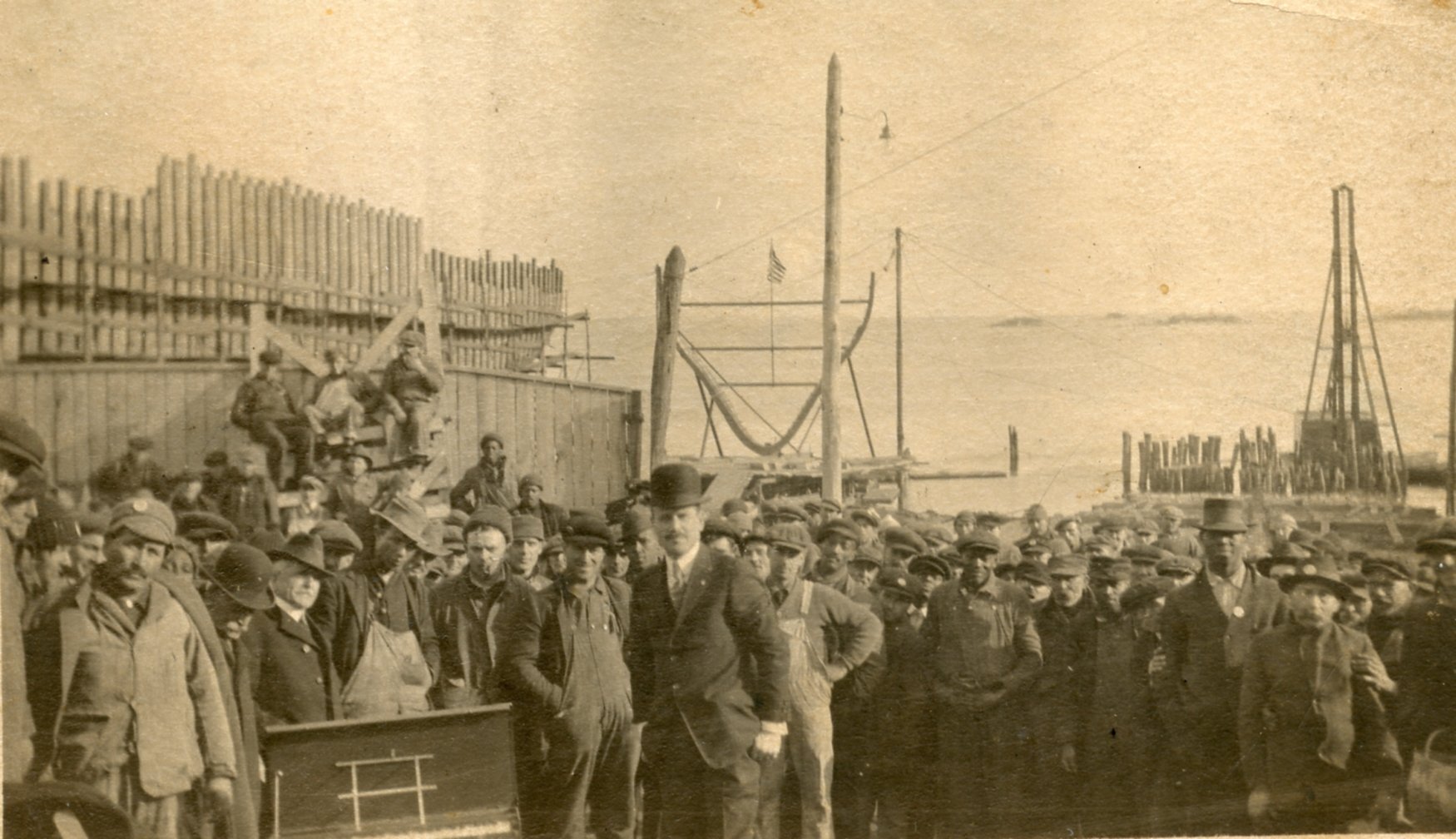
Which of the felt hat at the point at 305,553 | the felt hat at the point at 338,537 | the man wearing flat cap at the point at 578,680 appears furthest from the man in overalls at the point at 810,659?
the felt hat at the point at 305,553

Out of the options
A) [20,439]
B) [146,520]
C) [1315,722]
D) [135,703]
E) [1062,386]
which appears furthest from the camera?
[1062,386]

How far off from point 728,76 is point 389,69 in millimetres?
1421

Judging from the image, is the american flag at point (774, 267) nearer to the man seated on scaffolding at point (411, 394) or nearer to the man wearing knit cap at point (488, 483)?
the man wearing knit cap at point (488, 483)

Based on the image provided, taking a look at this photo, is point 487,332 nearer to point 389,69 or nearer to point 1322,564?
point 389,69

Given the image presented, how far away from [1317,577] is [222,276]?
4573 millimetres

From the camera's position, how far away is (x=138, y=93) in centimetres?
545

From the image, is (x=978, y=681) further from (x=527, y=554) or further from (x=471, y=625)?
(x=471, y=625)

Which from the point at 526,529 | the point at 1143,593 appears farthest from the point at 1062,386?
the point at 526,529

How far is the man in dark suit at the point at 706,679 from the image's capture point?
5.23 m

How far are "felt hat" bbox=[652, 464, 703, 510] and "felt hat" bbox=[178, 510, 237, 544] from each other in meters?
1.64

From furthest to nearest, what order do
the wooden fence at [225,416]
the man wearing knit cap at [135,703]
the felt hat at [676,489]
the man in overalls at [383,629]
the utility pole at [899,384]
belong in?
the utility pole at [899,384] → the felt hat at [676,489] → the wooden fence at [225,416] → the man in overalls at [383,629] → the man wearing knit cap at [135,703]

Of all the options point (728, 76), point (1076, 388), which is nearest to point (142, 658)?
point (728, 76)

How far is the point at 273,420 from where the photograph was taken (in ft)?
17.6

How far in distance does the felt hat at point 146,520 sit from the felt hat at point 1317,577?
4.36m
